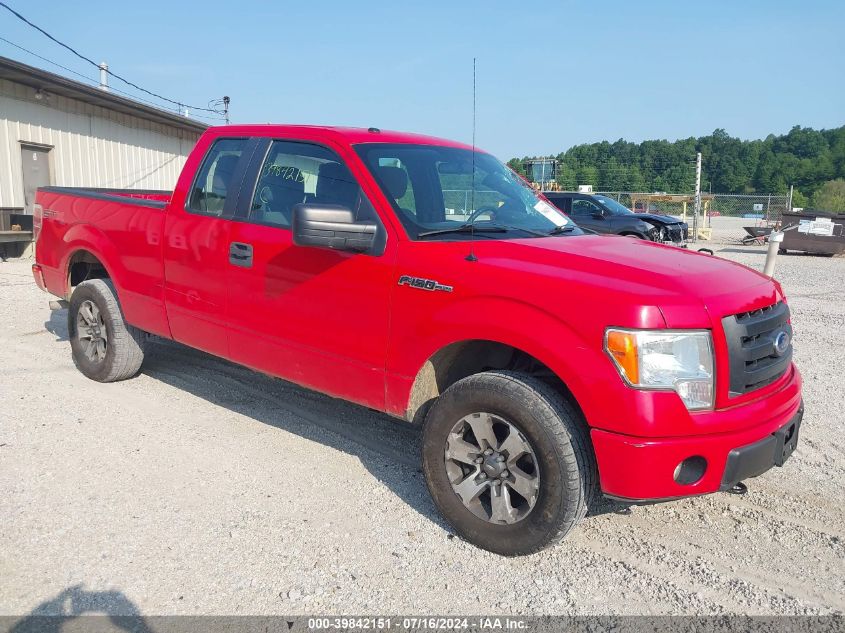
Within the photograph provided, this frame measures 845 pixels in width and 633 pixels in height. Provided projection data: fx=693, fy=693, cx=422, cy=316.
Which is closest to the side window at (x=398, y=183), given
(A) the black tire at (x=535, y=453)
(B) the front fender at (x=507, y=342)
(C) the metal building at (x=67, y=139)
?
(B) the front fender at (x=507, y=342)

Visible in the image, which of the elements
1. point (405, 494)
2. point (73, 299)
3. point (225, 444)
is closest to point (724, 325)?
point (405, 494)

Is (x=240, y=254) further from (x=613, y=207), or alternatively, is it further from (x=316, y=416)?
(x=613, y=207)

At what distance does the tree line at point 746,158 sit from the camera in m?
63.3

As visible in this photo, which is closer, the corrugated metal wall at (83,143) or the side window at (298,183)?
the side window at (298,183)

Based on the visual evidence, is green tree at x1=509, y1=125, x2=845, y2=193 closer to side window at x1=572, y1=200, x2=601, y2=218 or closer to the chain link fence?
the chain link fence

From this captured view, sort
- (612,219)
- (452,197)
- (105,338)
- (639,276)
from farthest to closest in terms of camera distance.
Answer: (612,219) < (105,338) < (452,197) < (639,276)

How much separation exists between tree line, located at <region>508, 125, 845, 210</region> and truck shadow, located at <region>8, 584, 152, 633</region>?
5482 cm

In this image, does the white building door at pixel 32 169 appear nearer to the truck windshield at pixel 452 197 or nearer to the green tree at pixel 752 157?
the truck windshield at pixel 452 197

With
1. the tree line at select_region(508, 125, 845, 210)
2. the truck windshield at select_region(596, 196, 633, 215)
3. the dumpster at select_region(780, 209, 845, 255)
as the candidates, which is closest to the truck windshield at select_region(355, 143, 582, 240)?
the truck windshield at select_region(596, 196, 633, 215)

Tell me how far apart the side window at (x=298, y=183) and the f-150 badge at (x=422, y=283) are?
1.74ft

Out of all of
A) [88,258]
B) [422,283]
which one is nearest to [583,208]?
[88,258]

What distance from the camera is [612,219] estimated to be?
58.3 feet

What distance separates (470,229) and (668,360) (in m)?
1.34

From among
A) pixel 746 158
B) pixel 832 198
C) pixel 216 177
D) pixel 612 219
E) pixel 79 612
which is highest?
pixel 746 158
